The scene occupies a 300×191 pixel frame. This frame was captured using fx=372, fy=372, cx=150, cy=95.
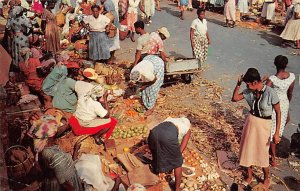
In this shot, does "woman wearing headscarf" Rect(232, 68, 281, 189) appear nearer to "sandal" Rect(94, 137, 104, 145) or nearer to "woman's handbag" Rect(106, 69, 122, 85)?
"sandal" Rect(94, 137, 104, 145)

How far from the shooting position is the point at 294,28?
13.1 m

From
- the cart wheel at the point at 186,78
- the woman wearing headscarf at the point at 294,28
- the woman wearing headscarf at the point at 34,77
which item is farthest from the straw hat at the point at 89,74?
the woman wearing headscarf at the point at 294,28

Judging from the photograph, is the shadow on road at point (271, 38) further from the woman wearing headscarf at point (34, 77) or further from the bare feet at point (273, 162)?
the woman wearing headscarf at point (34, 77)

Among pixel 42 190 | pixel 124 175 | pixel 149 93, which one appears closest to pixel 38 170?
pixel 42 190

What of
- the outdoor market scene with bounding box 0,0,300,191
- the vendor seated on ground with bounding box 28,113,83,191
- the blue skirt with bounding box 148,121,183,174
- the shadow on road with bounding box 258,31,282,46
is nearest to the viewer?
the vendor seated on ground with bounding box 28,113,83,191

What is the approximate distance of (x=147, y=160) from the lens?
690 centimetres

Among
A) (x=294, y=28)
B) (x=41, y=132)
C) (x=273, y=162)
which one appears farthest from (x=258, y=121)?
(x=294, y=28)

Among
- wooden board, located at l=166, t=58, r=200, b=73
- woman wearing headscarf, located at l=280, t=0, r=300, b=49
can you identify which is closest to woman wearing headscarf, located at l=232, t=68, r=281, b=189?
wooden board, located at l=166, t=58, r=200, b=73

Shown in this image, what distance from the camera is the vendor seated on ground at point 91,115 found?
7109mm

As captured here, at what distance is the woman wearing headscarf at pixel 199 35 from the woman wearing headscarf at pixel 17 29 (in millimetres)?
4638

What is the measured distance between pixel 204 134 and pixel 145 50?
254 cm

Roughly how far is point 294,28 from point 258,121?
8471 millimetres

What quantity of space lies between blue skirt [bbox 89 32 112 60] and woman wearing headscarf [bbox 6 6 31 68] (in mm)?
1814

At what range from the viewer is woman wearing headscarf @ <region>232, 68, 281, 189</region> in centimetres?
573
